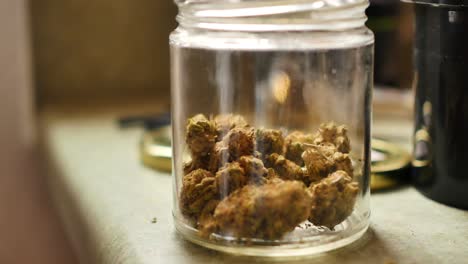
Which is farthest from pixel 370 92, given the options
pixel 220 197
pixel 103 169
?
pixel 103 169

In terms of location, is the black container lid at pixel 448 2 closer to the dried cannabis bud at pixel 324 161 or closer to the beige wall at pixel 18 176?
the dried cannabis bud at pixel 324 161

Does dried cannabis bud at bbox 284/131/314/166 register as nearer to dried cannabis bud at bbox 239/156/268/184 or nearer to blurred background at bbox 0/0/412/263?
dried cannabis bud at bbox 239/156/268/184

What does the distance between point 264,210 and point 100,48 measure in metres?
0.79

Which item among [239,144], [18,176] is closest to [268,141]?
[239,144]

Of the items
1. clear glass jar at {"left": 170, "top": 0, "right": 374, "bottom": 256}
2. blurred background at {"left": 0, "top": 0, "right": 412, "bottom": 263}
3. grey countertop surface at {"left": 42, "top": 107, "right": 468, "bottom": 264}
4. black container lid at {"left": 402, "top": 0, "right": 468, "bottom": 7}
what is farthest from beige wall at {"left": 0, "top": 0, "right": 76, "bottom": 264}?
black container lid at {"left": 402, "top": 0, "right": 468, "bottom": 7}

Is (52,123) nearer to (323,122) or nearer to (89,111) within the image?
(89,111)

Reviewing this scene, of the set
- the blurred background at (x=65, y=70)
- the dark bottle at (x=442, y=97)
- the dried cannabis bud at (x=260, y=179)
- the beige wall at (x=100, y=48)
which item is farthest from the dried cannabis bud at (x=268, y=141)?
the beige wall at (x=100, y=48)

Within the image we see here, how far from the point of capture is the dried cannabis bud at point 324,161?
0.53 metres

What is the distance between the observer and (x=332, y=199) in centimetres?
51

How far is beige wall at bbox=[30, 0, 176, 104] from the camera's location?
1.17 meters

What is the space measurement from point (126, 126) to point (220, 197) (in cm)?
53

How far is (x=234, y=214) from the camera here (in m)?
0.49

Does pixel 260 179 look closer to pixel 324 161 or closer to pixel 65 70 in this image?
pixel 324 161

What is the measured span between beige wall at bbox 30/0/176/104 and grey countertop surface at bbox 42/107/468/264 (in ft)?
0.97
